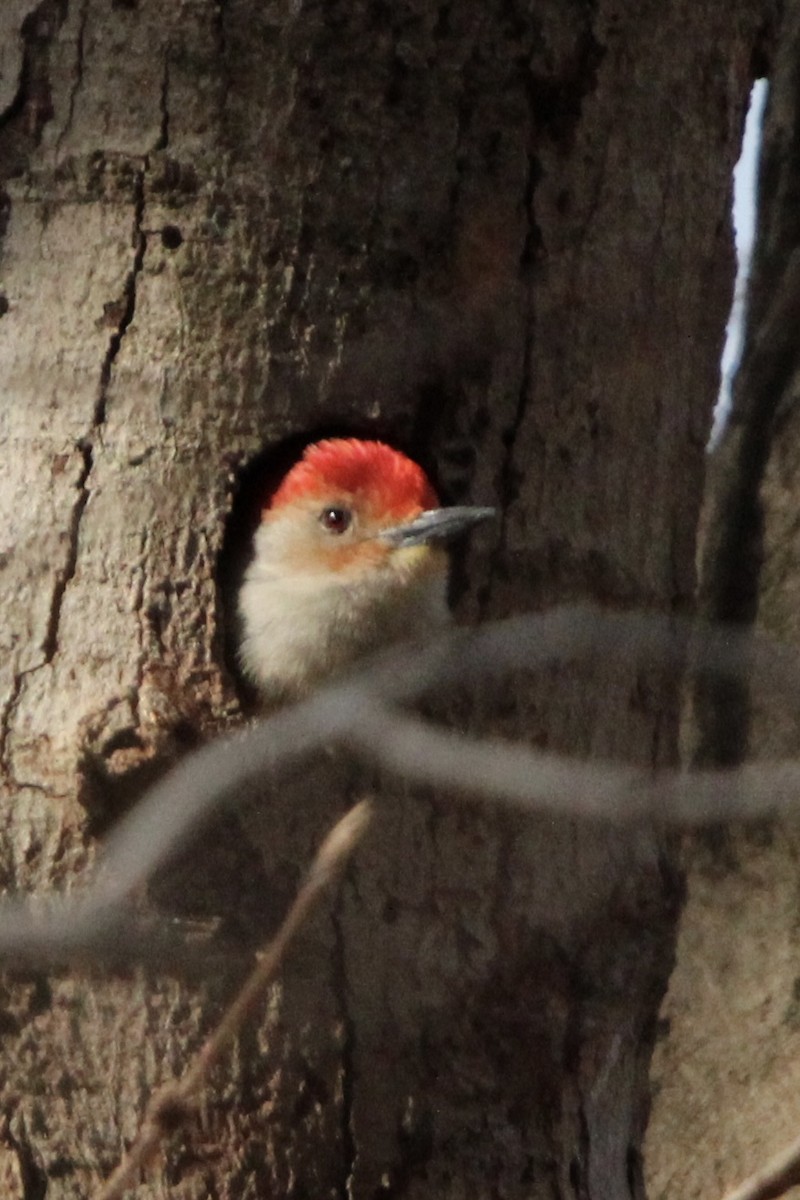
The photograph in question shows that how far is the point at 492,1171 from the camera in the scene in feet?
11.1

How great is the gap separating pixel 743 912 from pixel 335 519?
6.39 ft

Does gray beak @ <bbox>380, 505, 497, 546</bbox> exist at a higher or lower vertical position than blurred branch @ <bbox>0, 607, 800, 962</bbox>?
higher

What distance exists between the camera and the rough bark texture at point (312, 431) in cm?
326

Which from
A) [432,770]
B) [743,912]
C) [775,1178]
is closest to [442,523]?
[432,770]

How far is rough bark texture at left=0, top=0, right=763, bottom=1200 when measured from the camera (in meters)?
3.26

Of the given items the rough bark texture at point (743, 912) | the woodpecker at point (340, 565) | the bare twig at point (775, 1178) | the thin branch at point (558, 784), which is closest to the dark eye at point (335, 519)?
the woodpecker at point (340, 565)

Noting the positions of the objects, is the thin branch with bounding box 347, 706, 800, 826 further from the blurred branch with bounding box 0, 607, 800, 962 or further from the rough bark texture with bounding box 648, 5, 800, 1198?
the rough bark texture with bounding box 648, 5, 800, 1198

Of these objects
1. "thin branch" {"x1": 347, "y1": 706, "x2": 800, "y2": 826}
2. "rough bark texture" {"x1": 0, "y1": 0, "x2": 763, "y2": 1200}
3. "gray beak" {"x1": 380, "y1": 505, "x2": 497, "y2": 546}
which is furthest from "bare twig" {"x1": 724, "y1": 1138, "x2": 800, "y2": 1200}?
"gray beak" {"x1": 380, "y1": 505, "x2": 497, "y2": 546}

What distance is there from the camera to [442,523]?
346 centimetres

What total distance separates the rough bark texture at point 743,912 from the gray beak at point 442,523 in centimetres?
187

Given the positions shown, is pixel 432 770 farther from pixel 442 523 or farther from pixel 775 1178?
pixel 442 523

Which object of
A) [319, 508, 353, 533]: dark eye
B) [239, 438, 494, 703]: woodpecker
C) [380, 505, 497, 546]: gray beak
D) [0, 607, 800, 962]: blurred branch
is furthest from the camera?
[319, 508, 353, 533]: dark eye

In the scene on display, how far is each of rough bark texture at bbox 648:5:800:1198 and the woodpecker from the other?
68.7 inches

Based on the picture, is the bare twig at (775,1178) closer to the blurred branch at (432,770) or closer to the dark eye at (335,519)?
the blurred branch at (432,770)
